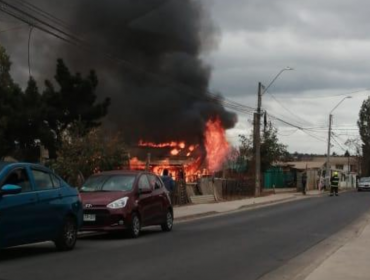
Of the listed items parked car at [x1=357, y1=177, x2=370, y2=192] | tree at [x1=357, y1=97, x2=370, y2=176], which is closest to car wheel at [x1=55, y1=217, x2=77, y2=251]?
parked car at [x1=357, y1=177, x2=370, y2=192]

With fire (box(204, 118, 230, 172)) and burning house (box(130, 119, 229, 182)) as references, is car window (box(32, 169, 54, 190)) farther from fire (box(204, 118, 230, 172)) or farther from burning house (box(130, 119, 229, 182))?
fire (box(204, 118, 230, 172))

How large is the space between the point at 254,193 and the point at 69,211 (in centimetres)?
2993

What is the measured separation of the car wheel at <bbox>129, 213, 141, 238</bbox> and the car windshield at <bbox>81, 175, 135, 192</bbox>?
0.65 metres

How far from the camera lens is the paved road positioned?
8.99 m

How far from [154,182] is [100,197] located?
2.10 meters

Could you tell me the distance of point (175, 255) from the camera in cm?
1123

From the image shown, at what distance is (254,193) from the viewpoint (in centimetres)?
4034

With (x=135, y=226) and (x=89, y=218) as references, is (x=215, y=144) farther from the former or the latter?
(x=89, y=218)

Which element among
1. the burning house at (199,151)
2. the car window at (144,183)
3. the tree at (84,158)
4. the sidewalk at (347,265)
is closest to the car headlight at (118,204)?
the car window at (144,183)

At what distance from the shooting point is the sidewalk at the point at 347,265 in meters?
8.75

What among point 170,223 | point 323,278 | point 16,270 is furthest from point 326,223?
point 16,270

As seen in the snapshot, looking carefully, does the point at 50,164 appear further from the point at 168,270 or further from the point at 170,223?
the point at 168,270

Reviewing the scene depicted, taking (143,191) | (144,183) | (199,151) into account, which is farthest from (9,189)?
(199,151)

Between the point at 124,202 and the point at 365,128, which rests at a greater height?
the point at 365,128
